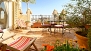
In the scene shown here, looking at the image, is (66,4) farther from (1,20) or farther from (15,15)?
(15,15)

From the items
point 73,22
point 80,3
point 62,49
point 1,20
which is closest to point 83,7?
point 80,3

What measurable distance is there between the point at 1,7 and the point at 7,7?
457 millimetres

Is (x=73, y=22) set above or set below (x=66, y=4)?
below

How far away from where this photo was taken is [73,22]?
12.9 feet

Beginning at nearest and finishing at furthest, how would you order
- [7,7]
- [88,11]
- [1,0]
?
[88,11]
[1,0]
[7,7]

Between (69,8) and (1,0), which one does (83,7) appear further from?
(1,0)

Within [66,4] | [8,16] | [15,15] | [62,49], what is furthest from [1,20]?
[62,49]

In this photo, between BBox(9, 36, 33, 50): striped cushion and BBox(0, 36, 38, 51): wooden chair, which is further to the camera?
BBox(9, 36, 33, 50): striped cushion

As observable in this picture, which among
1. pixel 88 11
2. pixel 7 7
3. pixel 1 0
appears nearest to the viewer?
pixel 88 11

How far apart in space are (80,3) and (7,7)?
7.66m

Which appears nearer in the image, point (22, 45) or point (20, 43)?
point (22, 45)

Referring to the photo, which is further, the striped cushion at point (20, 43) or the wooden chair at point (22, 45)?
the striped cushion at point (20, 43)

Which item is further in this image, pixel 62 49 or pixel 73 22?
pixel 73 22

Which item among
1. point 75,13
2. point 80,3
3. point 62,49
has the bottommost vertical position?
point 62,49
